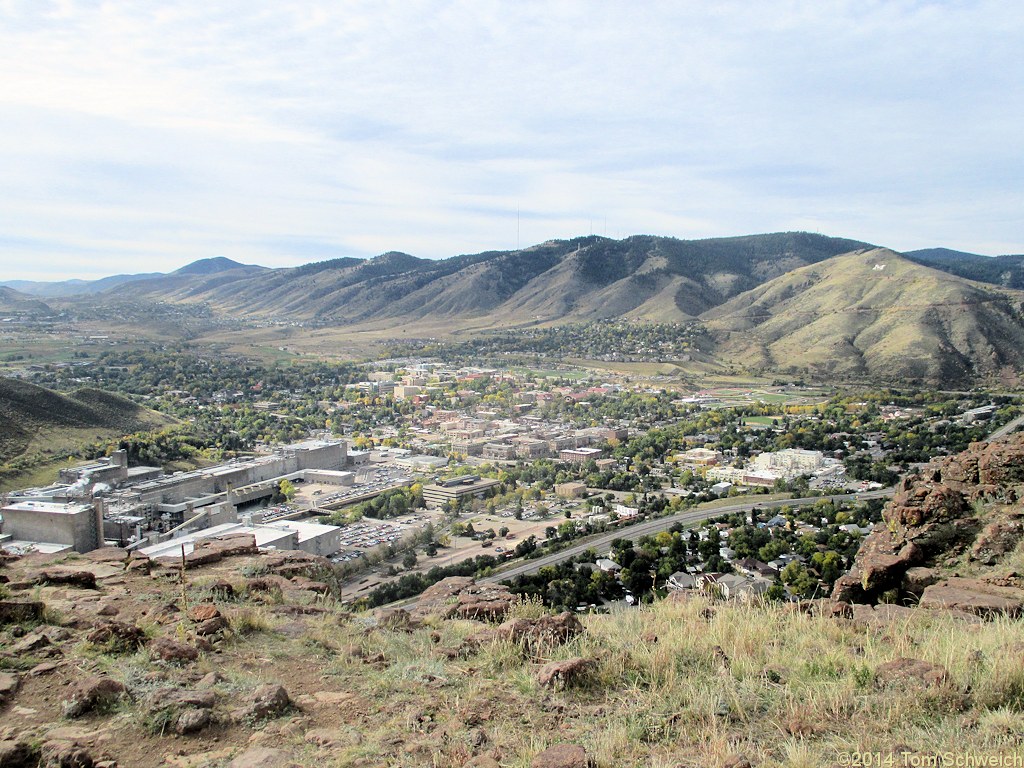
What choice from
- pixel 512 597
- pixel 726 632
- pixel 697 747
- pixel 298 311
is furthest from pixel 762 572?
pixel 298 311

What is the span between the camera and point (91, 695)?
12.6ft

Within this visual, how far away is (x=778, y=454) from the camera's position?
1420 inches

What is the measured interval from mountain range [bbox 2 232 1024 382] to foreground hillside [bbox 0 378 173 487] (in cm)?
5873

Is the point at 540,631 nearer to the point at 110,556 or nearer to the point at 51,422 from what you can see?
the point at 110,556

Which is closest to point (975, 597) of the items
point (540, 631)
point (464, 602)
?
point (540, 631)

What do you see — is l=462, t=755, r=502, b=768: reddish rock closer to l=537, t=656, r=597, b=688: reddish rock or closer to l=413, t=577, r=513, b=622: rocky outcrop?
l=537, t=656, r=597, b=688: reddish rock

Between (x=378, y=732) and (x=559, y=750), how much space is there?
3.21 ft

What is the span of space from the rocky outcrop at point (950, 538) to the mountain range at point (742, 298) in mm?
60328

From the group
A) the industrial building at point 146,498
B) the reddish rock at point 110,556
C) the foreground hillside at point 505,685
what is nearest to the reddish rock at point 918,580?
the foreground hillside at point 505,685

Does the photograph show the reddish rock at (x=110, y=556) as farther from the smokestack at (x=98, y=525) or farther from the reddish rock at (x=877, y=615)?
the smokestack at (x=98, y=525)

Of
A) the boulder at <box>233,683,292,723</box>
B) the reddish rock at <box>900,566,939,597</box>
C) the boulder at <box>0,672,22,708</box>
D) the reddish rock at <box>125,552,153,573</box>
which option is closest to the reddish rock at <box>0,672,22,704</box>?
the boulder at <box>0,672,22,708</box>

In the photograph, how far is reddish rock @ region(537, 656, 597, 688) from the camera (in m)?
4.11

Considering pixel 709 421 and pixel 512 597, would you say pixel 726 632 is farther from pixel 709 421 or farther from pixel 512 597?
pixel 709 421

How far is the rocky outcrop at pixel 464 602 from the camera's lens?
6.04 m
